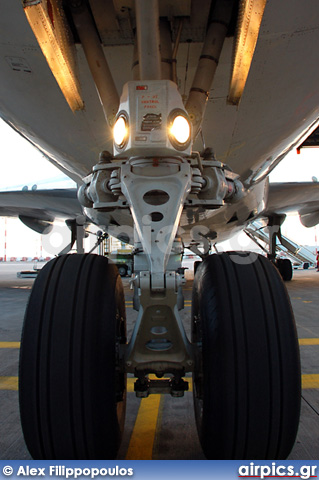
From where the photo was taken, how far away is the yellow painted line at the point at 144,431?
1.58 metres

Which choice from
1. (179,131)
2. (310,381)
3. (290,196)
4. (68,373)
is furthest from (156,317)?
(290,196)

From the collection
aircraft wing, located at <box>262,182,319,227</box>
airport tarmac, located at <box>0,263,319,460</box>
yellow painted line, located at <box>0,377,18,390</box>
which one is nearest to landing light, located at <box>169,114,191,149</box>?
airport tarmac, located at <box>0,263,319,460</box>

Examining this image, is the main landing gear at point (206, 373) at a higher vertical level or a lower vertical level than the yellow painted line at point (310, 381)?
higher

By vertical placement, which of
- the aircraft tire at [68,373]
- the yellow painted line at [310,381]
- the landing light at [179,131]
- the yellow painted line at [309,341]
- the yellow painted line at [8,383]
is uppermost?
the landing light at [179,131]

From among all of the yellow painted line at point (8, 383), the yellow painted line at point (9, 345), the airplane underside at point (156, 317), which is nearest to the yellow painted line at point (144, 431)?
the airplane underside at point (156, 317)

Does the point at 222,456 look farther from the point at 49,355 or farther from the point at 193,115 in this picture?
the point at 193,115

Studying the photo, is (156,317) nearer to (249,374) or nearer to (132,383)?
(249,374)

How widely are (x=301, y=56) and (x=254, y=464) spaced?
1836 mm

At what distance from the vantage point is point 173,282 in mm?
1672

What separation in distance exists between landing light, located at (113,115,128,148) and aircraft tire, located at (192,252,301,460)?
0.73 m

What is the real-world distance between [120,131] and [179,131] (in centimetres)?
25

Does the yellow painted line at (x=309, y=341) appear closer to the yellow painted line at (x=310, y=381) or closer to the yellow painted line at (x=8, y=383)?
the yellow painted line at (x=310, y=381)

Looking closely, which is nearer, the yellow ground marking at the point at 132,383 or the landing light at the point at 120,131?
the landing light at the point at 120,131

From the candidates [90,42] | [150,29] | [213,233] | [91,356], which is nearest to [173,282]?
[91,356]
